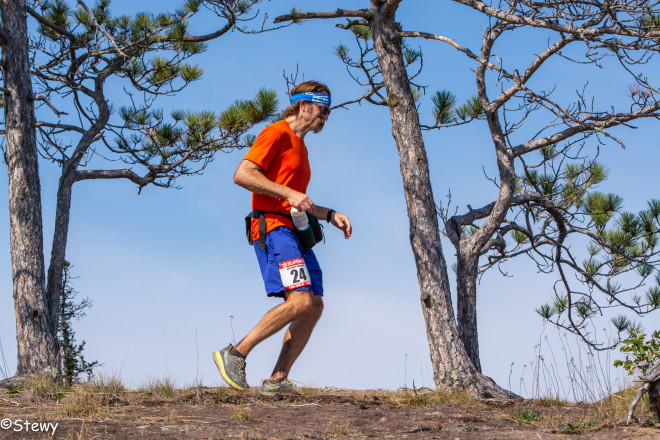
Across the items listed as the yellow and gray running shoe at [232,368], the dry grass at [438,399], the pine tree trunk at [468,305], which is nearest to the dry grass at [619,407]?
the dry grass at [438,399]

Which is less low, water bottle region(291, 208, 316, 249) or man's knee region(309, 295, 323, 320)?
water bottle region(291, 208, 316, 249)

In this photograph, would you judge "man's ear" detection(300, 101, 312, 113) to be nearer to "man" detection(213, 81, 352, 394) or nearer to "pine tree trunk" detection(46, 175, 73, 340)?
"man" detection(213, 81, 352, 394)

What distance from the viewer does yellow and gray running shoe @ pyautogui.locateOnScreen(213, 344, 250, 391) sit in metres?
4.83

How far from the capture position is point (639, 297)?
27.1 feet

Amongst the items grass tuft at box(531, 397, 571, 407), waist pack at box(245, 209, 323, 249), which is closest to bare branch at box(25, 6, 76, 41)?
waist pack at box(245, 209, 323, 249)

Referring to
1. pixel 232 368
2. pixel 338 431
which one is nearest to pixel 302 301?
pixel 232 368

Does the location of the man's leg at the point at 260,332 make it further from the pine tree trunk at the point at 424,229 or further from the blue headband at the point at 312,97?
the blue headband at the point at 312,97

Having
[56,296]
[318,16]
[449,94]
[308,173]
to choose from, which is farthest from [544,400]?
[56,296]

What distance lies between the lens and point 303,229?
487cm

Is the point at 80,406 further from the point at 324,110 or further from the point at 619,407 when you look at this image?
the point at 619,407

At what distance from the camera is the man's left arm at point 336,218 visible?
486 cm

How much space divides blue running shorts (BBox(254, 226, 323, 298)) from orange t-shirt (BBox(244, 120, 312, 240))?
85mm

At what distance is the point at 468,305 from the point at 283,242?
7.06 feet

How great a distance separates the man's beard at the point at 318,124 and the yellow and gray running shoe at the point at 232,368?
174 centimetres
